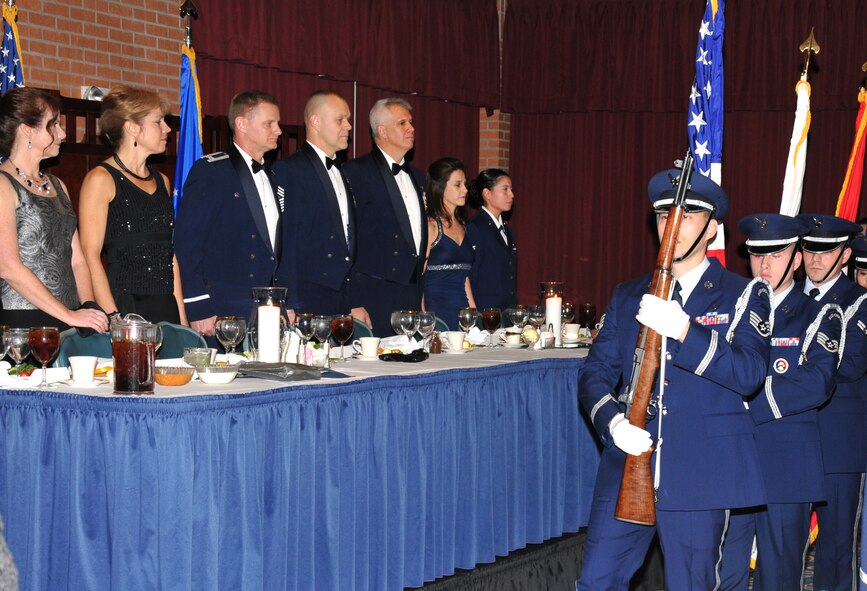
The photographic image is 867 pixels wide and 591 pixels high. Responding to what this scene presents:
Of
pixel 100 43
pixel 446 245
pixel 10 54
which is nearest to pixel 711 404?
pixel 446 245

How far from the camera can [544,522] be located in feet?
13.6

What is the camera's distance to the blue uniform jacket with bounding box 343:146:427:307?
5453mm

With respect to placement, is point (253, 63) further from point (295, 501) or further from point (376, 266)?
point (295, 501)

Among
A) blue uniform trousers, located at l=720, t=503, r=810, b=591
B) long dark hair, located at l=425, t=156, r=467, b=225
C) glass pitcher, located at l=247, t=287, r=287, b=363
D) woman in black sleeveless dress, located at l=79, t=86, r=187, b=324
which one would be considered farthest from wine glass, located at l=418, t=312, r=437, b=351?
long dark hair, located at l=425, t=156, r=467, b=225

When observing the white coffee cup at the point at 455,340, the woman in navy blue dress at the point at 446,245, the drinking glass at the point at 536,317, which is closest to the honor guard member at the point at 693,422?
the white coffee cup at the point at 455,340

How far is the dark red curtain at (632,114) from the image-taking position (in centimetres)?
825

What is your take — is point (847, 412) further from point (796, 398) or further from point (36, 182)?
point (36, 182)

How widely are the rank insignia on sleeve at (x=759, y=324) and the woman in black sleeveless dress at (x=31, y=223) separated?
2.36m

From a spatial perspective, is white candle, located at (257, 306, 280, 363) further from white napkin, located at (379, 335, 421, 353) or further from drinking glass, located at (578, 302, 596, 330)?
drinking glass, located at (578, 302, 596, 330)

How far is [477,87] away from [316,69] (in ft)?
6.22

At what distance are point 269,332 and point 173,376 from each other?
0.47 metres

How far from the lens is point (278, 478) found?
3.01m

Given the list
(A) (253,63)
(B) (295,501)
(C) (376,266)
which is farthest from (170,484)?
Answer: (A) (253,63)

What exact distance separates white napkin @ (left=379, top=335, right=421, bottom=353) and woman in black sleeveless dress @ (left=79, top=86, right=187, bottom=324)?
97 cm
